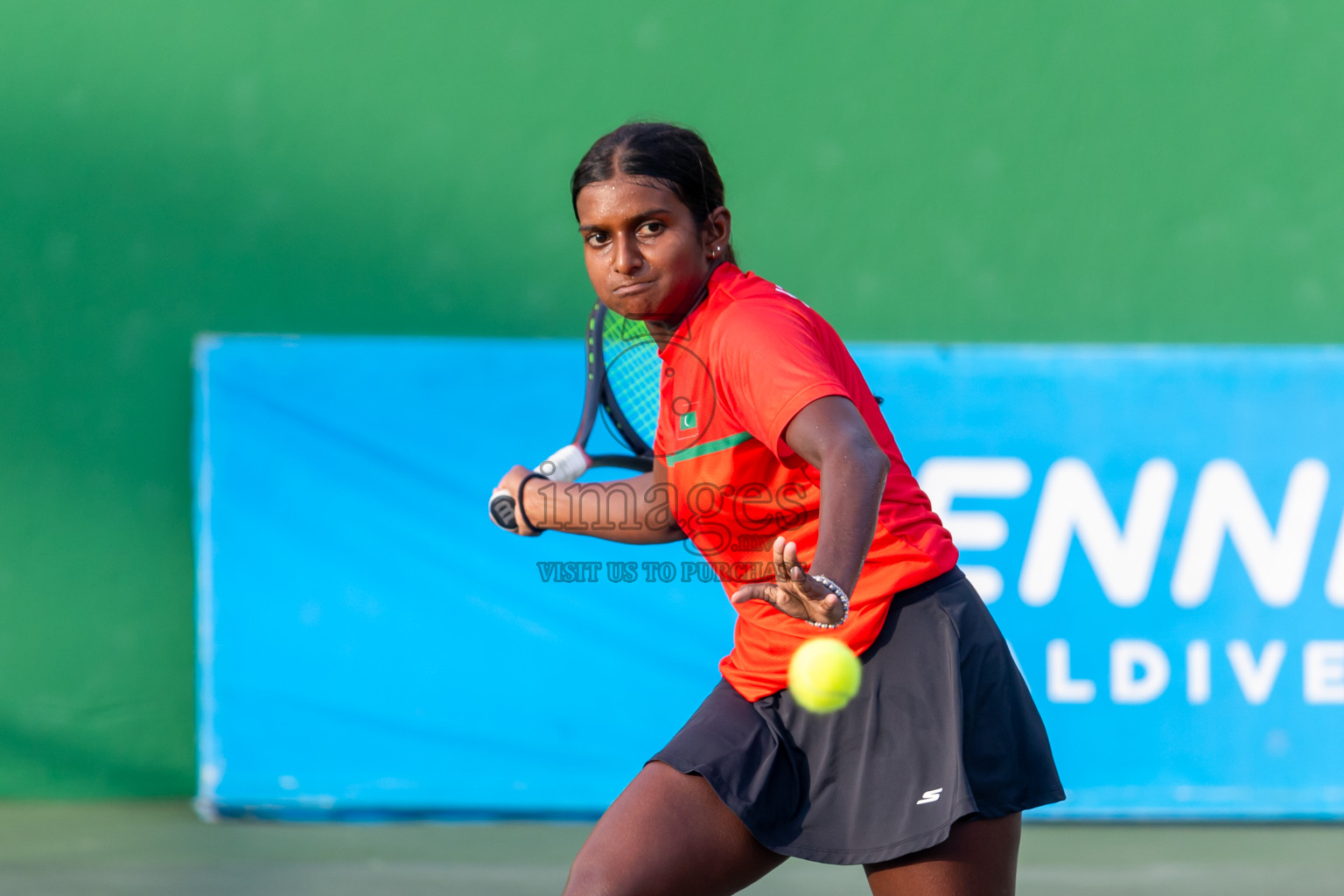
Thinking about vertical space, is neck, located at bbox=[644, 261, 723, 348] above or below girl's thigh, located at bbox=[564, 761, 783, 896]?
above

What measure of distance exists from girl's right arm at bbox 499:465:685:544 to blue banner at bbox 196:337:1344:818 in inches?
63.9

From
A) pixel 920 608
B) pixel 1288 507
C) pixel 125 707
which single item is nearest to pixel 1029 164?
pixel 1288 507

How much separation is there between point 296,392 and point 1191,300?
2.68 meters

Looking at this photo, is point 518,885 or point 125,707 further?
point 125,707

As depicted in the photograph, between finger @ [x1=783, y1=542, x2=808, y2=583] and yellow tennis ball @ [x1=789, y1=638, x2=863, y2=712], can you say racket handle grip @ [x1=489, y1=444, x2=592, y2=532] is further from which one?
finger @ [x1=783, y1=542, x2=808, y2=583]

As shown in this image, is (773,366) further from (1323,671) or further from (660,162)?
(1323,671)

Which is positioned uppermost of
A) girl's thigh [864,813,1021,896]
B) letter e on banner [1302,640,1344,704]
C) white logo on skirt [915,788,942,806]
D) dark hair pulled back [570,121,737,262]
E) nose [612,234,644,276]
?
dark hair pulled back [570,121,737,262]

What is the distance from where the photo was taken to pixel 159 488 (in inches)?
155

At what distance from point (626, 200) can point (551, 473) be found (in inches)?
28.4

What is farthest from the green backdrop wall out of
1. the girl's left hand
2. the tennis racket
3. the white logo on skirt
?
the girl's left hand

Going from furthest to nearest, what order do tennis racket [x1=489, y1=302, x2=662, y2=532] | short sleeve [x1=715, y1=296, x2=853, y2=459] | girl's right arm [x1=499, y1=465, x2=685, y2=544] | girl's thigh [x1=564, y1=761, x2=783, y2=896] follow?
Answer: tennis racket [x1=489, y1=302, x2=662, y2=532], girl's right arm [x1=499, y1=465, x2=685, y2=544], girl's thigh [x1=564, y1=761, x2=783, y2=896], short sleeve [x1=715, y1=296, x2=853, y2=459]

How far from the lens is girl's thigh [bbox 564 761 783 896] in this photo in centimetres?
155

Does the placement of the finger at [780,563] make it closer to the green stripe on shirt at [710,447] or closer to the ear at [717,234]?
the green stripe on shirt at [710,447]

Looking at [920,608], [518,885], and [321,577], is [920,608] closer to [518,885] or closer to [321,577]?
[518,885]
